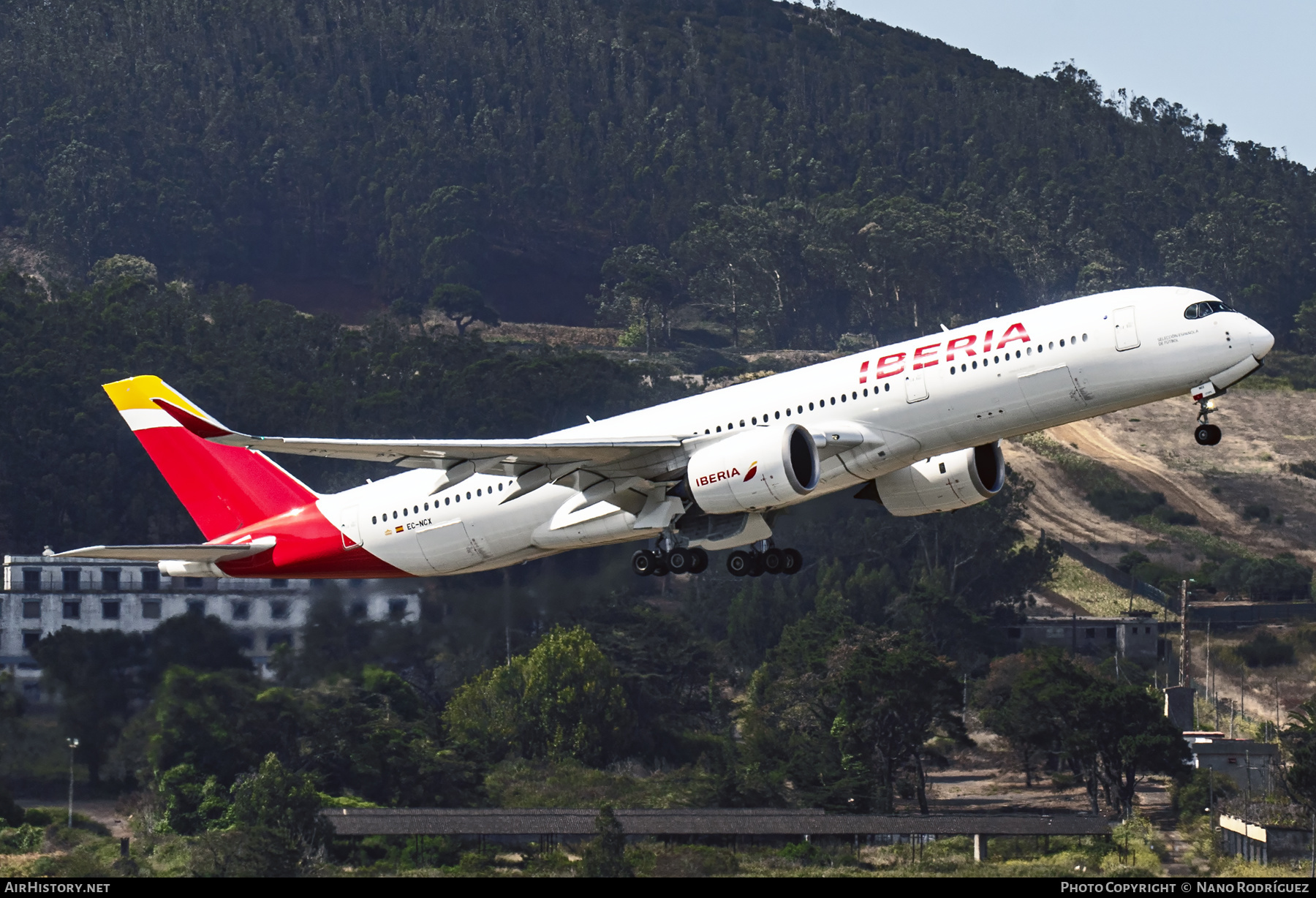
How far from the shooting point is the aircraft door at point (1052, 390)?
4369 cm

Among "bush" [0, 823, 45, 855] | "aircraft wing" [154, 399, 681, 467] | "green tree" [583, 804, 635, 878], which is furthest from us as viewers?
"green tree" [583, 804, 635, 878]

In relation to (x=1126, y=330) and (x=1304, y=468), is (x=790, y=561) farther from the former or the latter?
(x=1304, y=468)

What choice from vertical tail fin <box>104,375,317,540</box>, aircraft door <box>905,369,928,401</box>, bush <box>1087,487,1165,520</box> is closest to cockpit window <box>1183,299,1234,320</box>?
aircraft door <box>905,369,928,401</box>

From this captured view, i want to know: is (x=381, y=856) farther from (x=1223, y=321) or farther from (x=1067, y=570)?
(x=1067, y=570)

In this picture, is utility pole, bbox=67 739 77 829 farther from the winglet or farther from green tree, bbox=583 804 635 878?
the winglet

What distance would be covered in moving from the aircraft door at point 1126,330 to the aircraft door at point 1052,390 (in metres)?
1.36

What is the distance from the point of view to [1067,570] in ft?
476

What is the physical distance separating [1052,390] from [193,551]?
961 inches

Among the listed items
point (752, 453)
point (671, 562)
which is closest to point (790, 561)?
point (671, 562)

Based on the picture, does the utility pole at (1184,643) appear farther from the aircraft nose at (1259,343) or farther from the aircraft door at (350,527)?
the aircraft nose at (1259,343)

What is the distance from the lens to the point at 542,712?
4082 inches

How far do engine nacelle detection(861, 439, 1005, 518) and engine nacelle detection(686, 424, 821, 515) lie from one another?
504cm

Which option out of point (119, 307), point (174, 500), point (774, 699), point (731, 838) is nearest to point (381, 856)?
point (731, 838)

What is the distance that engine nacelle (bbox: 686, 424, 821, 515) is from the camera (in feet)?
145
